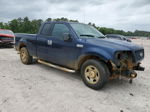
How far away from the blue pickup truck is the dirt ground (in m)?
0.38

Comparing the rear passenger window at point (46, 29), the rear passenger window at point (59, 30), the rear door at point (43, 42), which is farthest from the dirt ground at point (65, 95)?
the rear passenger window at point (46, 29)

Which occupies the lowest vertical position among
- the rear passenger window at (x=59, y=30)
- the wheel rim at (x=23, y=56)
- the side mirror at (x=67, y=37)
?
the wheel rim at (x=23, y=56)

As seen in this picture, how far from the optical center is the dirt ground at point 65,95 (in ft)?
9.73

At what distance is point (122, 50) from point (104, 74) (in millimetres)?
741

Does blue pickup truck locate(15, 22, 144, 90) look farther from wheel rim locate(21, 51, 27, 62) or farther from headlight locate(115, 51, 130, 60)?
wheel rim locate(21, 51, 27, 62)

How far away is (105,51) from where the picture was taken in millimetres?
3564

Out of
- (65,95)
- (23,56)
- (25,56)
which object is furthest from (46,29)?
(65,95)

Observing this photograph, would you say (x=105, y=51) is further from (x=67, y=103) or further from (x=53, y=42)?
(x=53, y=42)

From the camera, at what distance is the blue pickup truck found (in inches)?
144

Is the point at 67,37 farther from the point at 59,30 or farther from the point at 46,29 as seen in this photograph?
the point at 46,29

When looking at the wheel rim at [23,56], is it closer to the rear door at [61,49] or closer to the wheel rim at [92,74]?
the rear door at [61,49]

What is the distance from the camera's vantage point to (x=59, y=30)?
4.85m

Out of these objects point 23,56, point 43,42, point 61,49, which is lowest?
point 23,56

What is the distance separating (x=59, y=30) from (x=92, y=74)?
6.35 ft
